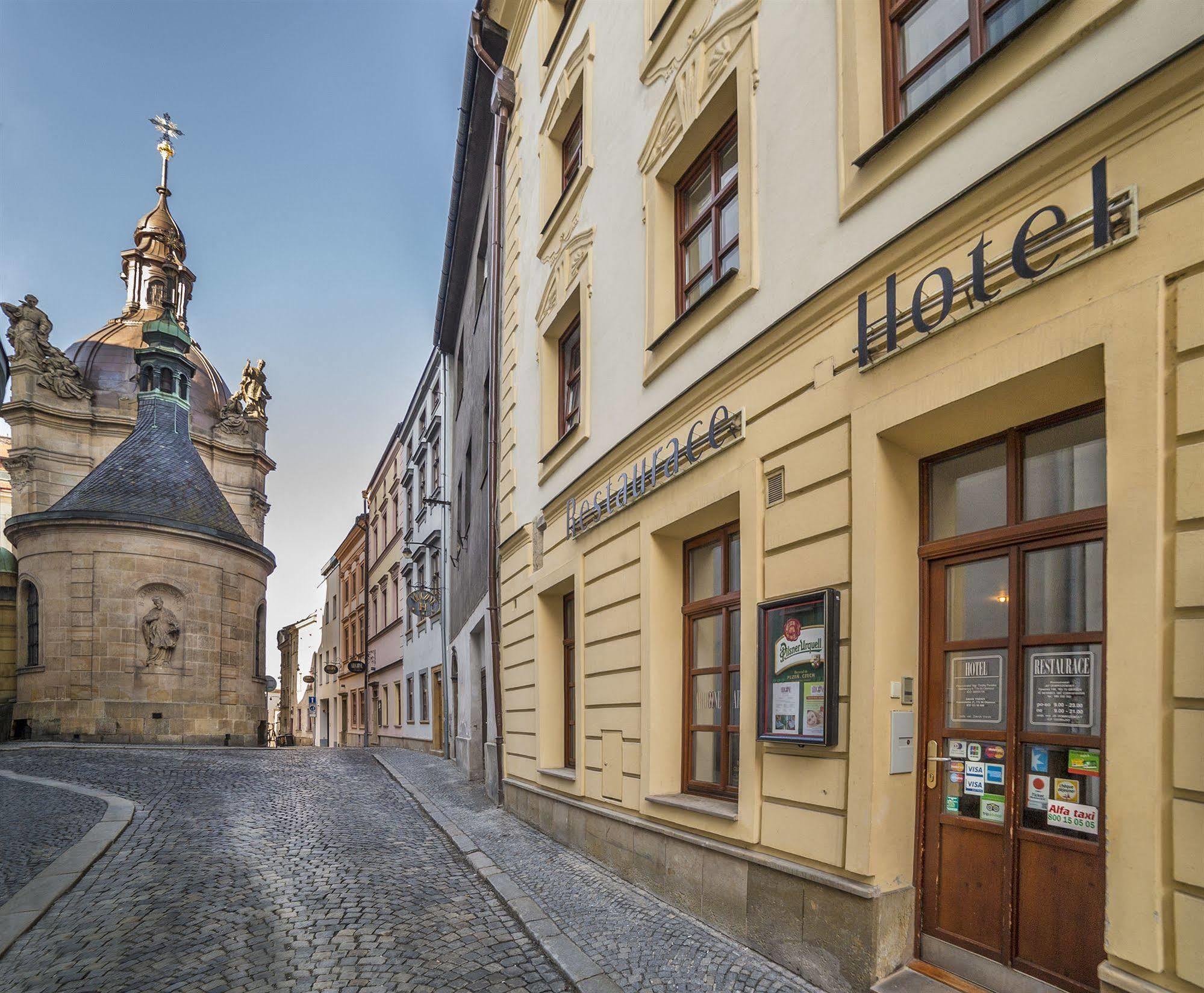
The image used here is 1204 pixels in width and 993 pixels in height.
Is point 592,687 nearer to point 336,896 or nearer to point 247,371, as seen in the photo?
point 336,896

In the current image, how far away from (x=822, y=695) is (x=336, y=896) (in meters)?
4.18

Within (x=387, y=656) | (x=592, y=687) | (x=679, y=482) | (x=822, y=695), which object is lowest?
(x=387, y=656)

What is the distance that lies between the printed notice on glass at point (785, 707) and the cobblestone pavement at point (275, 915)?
190cm

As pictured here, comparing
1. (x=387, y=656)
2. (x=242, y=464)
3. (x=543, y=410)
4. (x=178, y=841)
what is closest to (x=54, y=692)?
(x=387, y=656)

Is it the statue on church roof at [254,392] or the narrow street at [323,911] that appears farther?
the statue on church roof at [254,392]

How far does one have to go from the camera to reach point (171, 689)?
23469mm

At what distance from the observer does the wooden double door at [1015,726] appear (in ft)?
11.8

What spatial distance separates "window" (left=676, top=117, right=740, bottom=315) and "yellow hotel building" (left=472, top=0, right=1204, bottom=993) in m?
0.04

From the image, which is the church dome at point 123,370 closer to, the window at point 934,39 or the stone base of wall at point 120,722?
the stone base of wall at point 120,722

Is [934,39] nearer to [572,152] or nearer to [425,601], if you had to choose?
[572,152]

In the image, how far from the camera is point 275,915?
19.2ft

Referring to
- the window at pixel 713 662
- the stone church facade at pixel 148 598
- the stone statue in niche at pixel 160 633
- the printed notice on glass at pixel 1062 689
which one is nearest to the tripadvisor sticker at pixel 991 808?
the printed notice on glass at pixel 1062 689

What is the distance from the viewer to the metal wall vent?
17.4 feet

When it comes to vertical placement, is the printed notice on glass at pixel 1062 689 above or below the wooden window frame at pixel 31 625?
above
